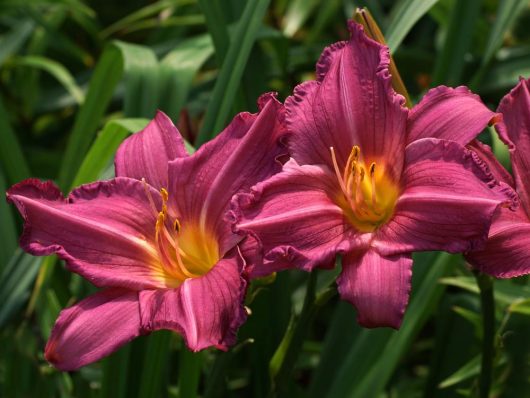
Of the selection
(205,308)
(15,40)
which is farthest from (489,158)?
(15,40)

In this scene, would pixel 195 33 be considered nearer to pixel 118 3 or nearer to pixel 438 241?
pixel 118 3


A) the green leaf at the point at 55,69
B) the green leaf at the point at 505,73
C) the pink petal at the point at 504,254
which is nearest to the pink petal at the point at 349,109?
the pink petal at the point at 504,254

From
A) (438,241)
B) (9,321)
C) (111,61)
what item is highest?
(438,241)

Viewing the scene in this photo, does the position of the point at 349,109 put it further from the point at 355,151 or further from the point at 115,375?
the point at 115,375

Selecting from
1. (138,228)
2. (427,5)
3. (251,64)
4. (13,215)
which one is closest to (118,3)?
(13,215)

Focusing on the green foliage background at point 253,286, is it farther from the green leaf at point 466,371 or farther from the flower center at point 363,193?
the flower center at point 363,193

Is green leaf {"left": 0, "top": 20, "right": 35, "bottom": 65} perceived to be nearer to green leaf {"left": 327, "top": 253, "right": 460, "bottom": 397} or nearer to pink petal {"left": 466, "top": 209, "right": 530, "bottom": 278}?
green leaf {"left": 327, "top": 253, "right": 460, "bottom": 397}

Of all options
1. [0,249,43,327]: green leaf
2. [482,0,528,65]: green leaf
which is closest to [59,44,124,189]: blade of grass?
[0,249,43,327]: green leaf
